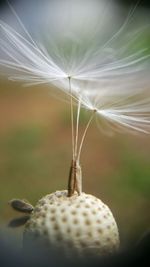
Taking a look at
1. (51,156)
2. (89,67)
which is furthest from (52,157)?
(89,67)

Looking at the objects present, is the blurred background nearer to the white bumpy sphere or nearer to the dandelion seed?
the dandelion seed

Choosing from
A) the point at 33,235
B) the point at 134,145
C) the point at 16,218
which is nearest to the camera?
the point at 33,235

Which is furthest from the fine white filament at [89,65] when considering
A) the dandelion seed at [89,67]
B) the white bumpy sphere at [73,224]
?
the white bumpy sphere at [73,224]

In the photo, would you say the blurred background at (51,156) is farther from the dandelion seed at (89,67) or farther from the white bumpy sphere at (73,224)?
the white bumpy sphere at (73,224)

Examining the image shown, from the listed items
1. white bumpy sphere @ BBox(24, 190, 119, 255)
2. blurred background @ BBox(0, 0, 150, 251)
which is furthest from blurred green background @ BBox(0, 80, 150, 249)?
white bumpy sphere @ BBox(24, 190, 119, 255)

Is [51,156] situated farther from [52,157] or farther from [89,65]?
[89,65]

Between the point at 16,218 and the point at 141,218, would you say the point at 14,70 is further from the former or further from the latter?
the point at 141,218

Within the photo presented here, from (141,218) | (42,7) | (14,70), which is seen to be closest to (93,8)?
(42,7)
